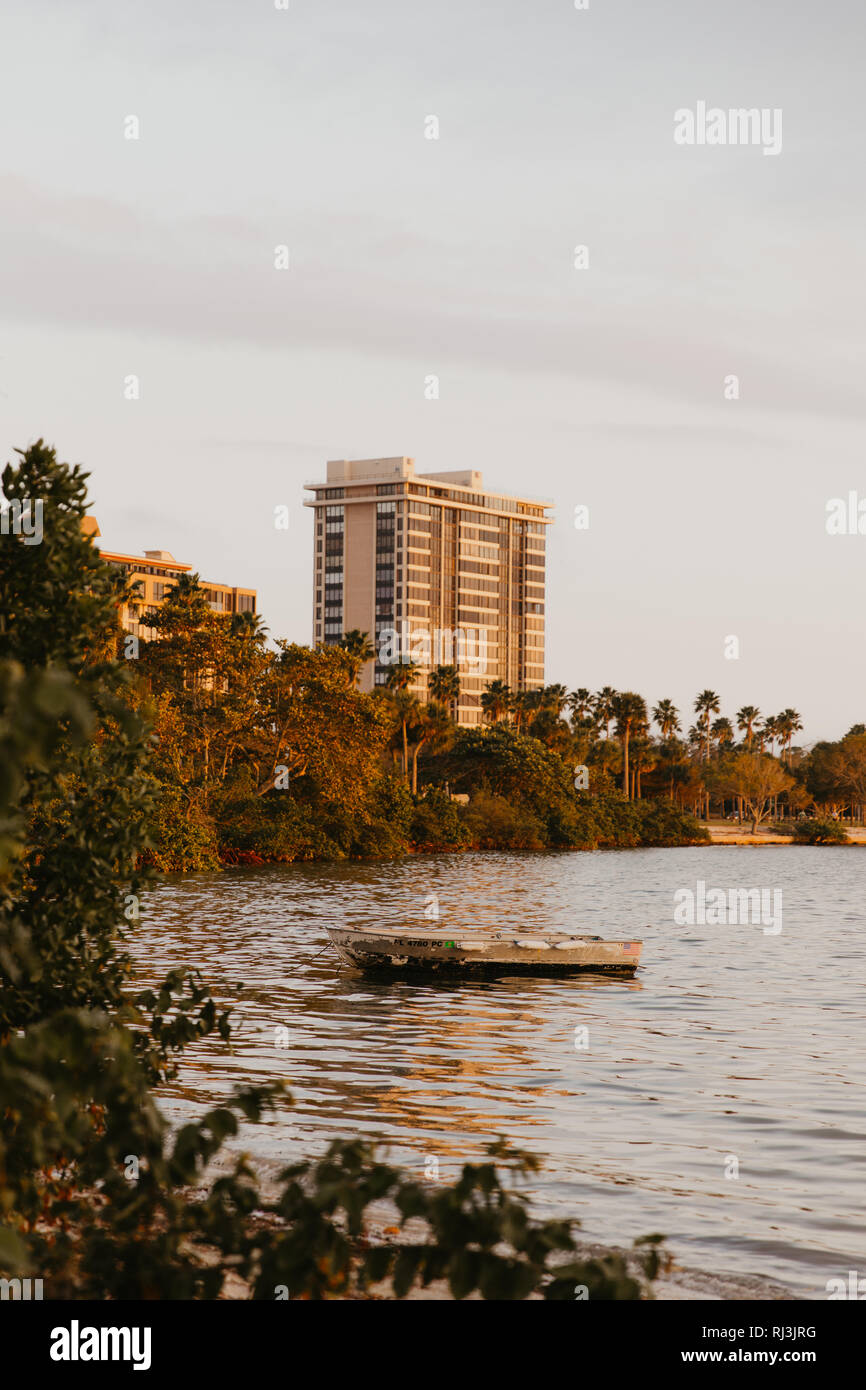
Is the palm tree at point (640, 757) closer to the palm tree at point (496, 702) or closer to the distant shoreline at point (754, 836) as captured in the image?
the distant shoreline at point (754, 836)

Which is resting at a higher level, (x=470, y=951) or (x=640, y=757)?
(x=640, y=757)

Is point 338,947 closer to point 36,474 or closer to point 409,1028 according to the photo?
point 409,1028

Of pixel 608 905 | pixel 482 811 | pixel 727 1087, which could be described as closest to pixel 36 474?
pixel 727 1087

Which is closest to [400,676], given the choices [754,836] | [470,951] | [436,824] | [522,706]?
Answer: [436,824]

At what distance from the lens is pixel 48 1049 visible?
461 centimetres

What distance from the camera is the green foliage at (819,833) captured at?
16250 cm

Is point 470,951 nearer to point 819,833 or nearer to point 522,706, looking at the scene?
point 522,706

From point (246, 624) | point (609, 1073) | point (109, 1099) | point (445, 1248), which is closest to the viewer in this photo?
point (445, 1248)

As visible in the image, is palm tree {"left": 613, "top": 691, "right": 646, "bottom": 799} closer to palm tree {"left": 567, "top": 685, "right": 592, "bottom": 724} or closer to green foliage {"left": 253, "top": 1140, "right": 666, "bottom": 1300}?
palm tree {"left": 567, "top": 685, "right": 592, "bottom": 724}

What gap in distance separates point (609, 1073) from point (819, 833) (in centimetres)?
14980

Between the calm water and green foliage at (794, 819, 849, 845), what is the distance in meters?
118

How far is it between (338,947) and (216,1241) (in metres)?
27.1

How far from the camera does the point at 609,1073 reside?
22.3 metres
